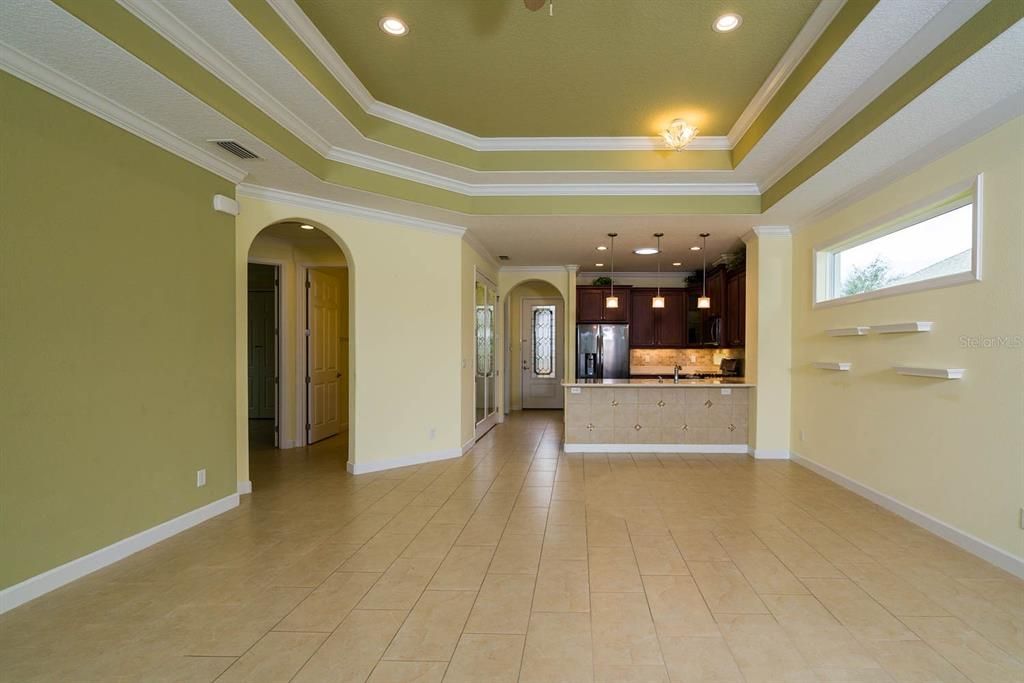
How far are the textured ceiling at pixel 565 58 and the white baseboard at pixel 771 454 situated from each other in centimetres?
359

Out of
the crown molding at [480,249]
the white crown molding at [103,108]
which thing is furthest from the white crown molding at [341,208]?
the white crown molding at [103,108]

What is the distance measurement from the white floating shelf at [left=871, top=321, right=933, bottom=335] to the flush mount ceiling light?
2.15 m

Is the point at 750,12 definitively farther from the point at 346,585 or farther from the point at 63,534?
the point at 63,534

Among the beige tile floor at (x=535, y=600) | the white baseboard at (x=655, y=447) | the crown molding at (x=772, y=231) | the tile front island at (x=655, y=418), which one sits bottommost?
the white baseboard at (x=655, y=447)

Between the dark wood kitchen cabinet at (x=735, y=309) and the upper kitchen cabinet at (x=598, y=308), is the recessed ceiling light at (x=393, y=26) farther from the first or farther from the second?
the upper kitchen cabinet at (x=598, y=308)

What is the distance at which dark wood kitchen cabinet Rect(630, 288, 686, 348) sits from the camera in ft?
29.6

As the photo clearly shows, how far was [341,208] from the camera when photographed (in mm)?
4945

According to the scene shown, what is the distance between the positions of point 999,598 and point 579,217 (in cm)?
412

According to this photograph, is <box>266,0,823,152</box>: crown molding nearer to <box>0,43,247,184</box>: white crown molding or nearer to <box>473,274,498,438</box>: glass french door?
<box>0,43,247,184</box>: white crown molding

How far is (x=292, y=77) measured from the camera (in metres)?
3.12

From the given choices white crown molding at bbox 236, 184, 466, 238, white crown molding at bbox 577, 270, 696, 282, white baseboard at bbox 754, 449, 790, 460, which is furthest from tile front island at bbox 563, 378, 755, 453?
white crown molding at bbox 577, 270, 696, 282

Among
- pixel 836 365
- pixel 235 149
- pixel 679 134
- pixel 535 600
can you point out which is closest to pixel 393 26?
pixel 235 149

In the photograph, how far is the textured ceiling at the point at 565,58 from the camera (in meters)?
2.89

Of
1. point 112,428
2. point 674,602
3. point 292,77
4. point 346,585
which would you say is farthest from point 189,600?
point 292,77
